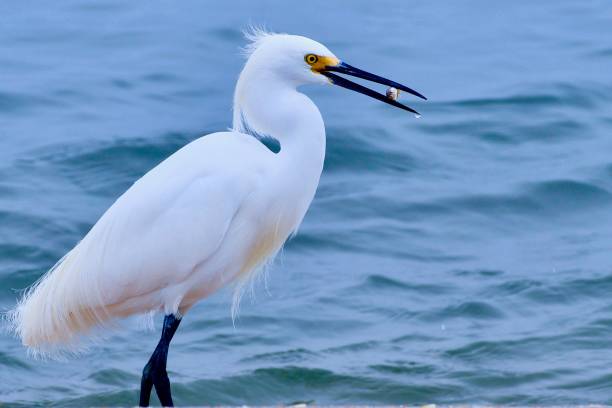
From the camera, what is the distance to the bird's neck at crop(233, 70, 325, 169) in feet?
19.6

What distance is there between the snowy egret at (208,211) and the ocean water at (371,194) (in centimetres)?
75

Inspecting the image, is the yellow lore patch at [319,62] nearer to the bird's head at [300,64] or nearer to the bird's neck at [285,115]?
the bird's head at [300,64]

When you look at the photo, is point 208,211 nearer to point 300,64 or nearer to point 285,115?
point 285,115

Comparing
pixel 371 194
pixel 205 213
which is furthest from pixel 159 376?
pixel 371 194

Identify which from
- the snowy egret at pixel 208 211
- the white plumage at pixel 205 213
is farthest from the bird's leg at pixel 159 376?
the white plumage at pixel 205 213

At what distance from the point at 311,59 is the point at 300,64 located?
5 cm

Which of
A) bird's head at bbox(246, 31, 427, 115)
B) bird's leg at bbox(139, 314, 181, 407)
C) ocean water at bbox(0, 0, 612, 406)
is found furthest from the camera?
ocean water at bbox(0, 0, 612, 406)

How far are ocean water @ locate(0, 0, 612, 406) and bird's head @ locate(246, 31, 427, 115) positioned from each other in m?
1.67

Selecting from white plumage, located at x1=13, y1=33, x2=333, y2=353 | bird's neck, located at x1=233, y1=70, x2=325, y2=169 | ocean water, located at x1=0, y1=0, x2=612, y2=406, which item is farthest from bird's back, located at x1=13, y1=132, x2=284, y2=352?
ocean water, located at x1=0, y1=0, x2=612, y2=406

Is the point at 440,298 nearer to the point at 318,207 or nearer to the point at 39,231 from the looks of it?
the point at 318,207

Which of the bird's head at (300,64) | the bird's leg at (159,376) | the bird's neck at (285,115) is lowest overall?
the bird's leg at (159,376)

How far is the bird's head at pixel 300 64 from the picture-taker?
597 centimetres

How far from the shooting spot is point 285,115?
5980 millimetres

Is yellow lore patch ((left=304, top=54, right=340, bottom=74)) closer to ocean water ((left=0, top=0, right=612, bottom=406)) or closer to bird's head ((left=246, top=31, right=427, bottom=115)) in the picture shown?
bird's head ((left=246, top=31, right=427, bottom=115))
